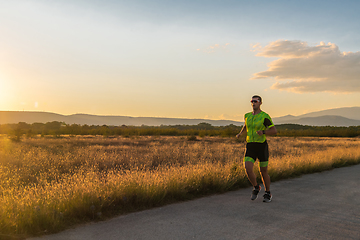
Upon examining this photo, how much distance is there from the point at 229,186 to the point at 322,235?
346cm

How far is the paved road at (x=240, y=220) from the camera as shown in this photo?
14.1 feet

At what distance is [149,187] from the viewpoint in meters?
6.34

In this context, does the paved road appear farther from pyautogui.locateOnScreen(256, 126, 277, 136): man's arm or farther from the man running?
pyautogui.locateOnScreen(256, 126, 277, 136): man's arm

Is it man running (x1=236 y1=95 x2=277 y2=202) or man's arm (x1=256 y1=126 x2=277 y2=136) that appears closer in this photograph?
man's arm (x1=256 y1=126 x2=277 y2=136)

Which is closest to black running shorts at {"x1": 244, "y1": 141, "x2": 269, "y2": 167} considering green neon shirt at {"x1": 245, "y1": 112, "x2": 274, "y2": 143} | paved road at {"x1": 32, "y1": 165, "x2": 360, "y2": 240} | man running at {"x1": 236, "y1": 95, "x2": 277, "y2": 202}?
man running at {"x1": 236, "y1": 95, "x2": 277, "y2": 202}

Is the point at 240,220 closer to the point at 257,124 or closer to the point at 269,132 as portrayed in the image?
the point at 269,132

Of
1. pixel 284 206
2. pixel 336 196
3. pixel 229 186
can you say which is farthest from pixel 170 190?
pixel 336 196

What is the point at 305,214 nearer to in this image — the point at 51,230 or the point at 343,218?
the point at 343,218

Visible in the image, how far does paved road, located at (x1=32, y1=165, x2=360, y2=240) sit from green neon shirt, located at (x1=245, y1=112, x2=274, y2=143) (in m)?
1.47

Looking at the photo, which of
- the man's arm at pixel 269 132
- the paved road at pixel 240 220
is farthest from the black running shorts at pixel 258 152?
the paved road at pixel 240 220

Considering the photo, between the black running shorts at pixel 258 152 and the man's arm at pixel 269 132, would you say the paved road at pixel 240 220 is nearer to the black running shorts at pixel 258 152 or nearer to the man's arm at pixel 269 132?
the black running shorts at pixel 258 152

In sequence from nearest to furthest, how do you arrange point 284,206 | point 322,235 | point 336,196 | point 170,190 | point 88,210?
point 322,235, point 88,210, point 284,206, point 170,190, point 336,196

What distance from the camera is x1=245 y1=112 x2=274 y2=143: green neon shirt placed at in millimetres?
6219

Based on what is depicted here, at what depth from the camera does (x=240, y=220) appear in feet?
16.4
